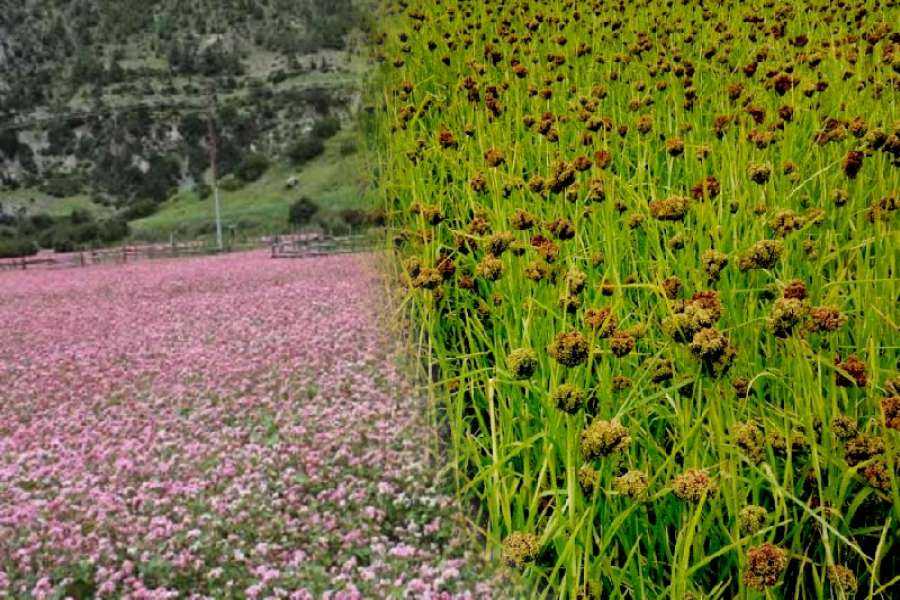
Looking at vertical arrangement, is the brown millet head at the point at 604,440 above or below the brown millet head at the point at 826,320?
below

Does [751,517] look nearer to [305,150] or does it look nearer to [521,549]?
[521,549]

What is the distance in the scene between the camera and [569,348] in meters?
1.68

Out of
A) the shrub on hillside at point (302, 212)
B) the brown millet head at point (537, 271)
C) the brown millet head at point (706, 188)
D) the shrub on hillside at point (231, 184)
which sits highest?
the shrub on hillside at point (231, 184)

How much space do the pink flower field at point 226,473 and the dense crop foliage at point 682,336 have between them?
28.5 inches

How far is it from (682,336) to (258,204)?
166 ft

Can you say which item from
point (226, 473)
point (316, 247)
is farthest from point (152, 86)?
point (226, 473)

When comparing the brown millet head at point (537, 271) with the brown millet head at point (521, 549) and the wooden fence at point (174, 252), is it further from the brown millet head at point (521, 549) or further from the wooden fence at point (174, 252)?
the wooden fence at point (174, 252)

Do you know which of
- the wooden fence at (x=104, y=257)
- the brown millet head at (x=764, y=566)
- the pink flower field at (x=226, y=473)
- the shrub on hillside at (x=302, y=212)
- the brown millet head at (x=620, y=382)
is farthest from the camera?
the shrub on hillside at (x=302, y=212)

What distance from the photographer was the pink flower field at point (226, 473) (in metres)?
4.04

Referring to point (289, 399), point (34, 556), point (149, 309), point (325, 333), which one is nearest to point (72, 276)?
point (149, 309)

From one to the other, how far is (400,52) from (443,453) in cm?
434

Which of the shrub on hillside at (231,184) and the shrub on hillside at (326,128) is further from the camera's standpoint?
the shrub on hillside at (326,128)

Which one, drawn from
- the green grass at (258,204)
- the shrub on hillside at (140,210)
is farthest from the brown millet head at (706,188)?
the shrub on hillside at (140,210)

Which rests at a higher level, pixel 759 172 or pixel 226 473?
pixel 759 172
